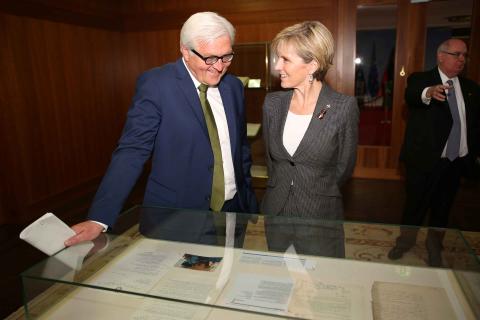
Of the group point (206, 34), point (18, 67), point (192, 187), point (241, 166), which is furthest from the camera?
point (18, 67)

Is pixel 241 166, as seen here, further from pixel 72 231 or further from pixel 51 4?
pixel 51 4

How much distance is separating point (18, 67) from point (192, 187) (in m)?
3.30

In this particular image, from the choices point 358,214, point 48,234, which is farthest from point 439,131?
point 48,234

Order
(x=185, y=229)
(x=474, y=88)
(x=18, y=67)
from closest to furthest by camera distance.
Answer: (x=185, y=229), (x=474, y=88), (x=18, y=67)

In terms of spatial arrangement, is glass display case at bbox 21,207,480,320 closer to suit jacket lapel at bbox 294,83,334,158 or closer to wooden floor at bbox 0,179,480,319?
suit jacket lapel at bbox 294,83,334,158

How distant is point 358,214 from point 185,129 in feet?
9.58

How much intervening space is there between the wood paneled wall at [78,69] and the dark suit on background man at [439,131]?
85.2 inches

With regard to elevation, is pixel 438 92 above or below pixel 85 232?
above

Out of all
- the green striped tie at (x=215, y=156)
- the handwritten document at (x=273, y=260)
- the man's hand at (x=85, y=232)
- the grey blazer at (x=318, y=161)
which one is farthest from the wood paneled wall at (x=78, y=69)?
the handwritten document at (x=273, y=260)

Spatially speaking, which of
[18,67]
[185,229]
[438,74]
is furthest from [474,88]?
[18,67]

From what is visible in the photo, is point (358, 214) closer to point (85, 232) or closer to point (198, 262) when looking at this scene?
point (198, 262)

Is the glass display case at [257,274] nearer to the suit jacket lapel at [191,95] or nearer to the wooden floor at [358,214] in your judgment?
the suit jacket lapel at [191,95]

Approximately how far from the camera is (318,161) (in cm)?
169

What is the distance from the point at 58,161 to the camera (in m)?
4.66
